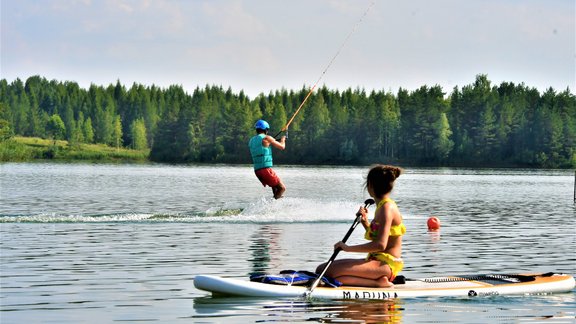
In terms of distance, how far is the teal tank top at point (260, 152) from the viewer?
28.0 meters

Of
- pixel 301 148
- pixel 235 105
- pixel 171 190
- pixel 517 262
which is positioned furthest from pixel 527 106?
pixel 517 262

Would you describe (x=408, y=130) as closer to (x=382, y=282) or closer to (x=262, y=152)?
(x=262, y=152)

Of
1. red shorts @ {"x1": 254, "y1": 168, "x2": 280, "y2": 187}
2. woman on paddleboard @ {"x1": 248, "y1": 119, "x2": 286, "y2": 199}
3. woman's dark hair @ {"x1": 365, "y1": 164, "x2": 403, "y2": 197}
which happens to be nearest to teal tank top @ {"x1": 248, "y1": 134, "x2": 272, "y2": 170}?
woman on paddleboard @ {"x1": 248, "y1": 119, "x2": 286, "y2": 199}

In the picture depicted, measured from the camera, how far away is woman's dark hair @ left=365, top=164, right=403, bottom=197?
47.1 ft

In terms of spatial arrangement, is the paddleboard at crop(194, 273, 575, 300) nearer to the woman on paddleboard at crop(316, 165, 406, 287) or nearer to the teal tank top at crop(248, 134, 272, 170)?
the woman on paddleboard at crop(316, 165, 406, 287)

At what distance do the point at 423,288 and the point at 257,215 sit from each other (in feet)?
50.4

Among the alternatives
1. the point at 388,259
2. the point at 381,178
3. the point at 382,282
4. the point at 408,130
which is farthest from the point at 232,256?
the point at 408,130

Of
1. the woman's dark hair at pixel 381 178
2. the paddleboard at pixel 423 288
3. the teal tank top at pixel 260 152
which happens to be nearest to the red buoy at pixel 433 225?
the teal tank top at pixel 260 152

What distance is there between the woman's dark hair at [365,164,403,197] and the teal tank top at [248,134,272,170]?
44.4ft

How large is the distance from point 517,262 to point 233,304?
27.2 ft

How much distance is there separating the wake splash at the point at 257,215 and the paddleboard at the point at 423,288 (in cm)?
1416

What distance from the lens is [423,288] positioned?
611 inches

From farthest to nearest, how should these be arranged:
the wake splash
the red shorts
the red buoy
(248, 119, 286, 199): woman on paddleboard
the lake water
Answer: the wake splash
the red buoy
the red shorts
(248, 119, 286, 199): woman on paddleboard
the lake water

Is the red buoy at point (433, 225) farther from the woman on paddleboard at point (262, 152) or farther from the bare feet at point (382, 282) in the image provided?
the bare feet at point (382, 282)
